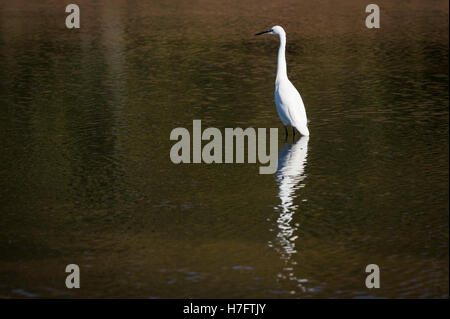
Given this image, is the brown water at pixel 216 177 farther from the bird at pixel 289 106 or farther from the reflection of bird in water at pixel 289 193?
the bird at pixel 289 106

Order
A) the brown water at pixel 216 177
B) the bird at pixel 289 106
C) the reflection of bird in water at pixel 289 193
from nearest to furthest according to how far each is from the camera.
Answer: the brown water at pixel 216 177, the reflection of bird in water at pixel 289 193, the bird at pixel 289 106

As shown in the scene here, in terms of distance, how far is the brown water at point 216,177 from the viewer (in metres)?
7.22

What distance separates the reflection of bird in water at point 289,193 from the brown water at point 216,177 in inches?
1.0

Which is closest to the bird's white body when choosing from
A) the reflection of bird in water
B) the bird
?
the bird

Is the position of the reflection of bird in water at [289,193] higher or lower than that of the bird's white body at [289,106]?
lower

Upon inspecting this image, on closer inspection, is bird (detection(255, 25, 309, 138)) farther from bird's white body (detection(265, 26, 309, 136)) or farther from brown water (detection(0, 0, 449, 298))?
brown water (detection(0, 0, 449, 298))

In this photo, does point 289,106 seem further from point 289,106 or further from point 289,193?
point 289,193

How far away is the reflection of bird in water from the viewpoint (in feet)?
24.7

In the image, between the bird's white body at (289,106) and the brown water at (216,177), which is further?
the bird's white body at (289,106)

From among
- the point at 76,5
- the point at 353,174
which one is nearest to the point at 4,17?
the point at 76,5

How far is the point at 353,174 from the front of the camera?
10281mm

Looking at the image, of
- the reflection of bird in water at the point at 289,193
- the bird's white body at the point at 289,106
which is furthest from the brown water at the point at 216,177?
the bird's white body at the point at 289,106

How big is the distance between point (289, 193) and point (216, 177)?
3.47 ft

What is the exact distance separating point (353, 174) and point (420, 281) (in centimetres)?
334
